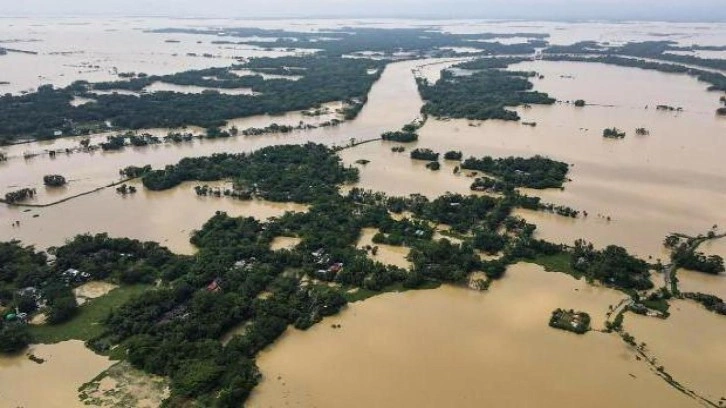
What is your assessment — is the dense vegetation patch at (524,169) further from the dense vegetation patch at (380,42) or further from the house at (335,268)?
the dense vegetation patch at (380,42)

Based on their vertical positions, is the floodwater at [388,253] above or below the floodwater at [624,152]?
below

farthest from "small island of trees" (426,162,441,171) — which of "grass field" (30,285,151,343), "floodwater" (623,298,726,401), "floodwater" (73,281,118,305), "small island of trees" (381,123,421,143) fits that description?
"floodwater" (73,281,118,305)

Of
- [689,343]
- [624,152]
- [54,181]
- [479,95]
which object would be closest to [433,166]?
[624,152]

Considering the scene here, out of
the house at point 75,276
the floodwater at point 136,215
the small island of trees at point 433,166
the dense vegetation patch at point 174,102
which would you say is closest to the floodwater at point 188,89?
the dense vegetation patch at point 174,102

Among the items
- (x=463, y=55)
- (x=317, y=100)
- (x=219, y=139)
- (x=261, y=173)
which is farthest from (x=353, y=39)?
(x=261, y=173)

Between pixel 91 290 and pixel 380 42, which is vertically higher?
pixel 380 42

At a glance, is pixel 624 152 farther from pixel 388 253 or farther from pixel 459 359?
pixel 459 359

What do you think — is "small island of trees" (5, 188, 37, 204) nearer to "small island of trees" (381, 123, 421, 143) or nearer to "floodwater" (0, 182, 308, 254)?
"floodwater" (0, 182, 308, 254)
